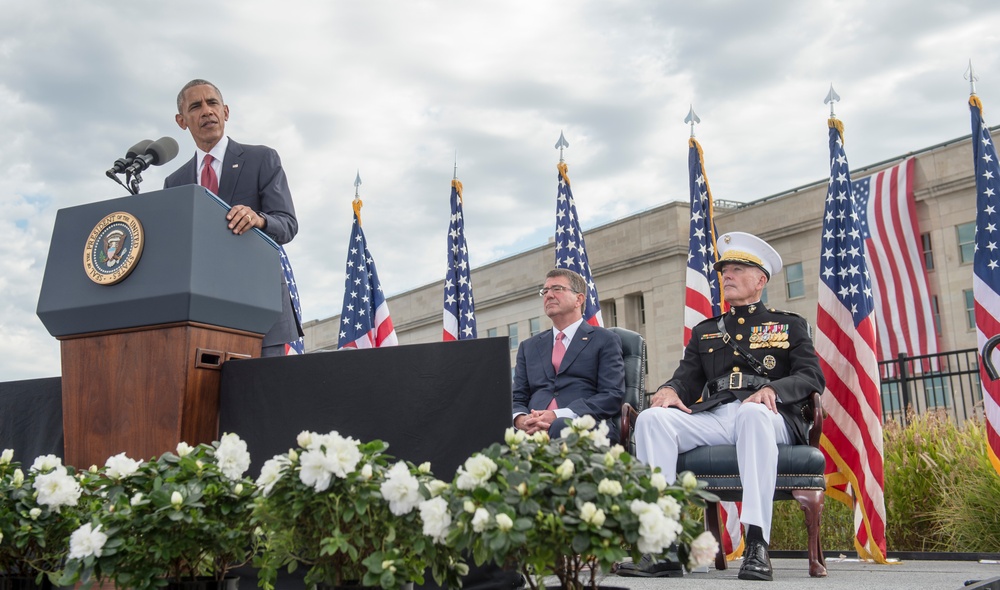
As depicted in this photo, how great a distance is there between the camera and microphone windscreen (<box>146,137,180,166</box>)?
3.14m

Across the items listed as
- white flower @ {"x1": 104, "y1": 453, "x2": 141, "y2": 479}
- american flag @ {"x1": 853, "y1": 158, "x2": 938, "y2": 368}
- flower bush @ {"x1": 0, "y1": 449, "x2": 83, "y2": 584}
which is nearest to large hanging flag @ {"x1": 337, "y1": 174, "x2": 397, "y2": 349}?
flower bush @ {"x1": 0, "y1": 449, "x2": 83, "y2": 584}

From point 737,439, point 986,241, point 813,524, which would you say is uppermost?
point 986,241

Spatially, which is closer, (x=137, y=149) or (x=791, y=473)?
(x=137, y=149)

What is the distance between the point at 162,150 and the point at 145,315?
781mm

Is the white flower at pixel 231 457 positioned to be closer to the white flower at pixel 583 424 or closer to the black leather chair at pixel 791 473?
the white flower at pixel 583 424

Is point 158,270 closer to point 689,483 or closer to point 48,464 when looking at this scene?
point 48,464

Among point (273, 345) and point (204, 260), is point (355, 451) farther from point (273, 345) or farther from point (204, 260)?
point (273, 345)

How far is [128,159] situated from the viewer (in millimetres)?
3100

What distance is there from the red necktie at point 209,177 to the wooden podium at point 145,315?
639 millimetres

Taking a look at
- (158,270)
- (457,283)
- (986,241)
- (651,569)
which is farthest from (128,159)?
(457,283)

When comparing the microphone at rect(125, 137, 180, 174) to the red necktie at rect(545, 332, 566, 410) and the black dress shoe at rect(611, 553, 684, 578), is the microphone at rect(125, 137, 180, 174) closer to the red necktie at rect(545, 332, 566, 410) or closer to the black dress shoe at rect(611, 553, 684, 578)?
the black dress shoe at rect(611, 553, 684, 578)

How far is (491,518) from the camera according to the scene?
1.75m

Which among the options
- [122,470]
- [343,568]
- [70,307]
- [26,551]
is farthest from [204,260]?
[343,568]

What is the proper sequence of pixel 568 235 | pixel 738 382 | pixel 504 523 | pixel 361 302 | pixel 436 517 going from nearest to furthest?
pixel 504 523 → pixel 436 517 → pixel 738 382 → pixel 568 235 → pixel 361 302
